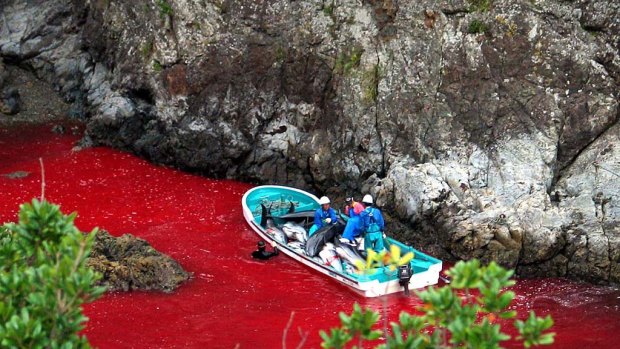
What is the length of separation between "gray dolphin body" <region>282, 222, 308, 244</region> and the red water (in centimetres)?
65

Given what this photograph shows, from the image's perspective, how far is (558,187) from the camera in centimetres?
1977

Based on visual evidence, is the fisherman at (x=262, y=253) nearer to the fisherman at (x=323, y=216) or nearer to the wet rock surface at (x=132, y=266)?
the fisherman at (x=323, y=216)

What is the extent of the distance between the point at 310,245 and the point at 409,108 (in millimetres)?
4746

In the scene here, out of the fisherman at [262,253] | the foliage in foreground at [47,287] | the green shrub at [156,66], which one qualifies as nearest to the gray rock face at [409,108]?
the green shrub at [156,66]

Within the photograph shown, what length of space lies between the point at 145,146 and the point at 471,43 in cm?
1029

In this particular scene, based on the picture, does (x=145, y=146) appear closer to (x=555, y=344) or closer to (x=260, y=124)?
(x=260, y=124)

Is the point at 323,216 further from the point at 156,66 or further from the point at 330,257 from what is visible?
the point at 156,66

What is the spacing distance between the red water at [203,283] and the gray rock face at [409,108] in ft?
3.19

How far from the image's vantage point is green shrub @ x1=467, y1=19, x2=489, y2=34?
69.3ft

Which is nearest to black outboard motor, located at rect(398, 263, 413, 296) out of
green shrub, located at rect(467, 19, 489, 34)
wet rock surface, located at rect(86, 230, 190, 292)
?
wet rock surface, located at rect(86, 230, 190, 292)

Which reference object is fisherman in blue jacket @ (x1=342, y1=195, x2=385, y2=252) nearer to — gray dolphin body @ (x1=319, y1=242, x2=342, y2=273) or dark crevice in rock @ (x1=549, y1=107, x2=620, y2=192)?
gray dolphin body @ (x1=319, y1=242, x2=342, y2=273)

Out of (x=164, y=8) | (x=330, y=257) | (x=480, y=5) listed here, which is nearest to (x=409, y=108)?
(x=480, y=5)

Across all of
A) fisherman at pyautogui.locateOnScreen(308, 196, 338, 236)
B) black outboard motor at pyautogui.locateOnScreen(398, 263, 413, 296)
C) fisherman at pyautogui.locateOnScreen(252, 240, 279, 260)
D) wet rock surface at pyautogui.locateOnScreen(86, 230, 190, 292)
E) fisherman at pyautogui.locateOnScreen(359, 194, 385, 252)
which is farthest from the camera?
fisherman at pyautogui.locateOnScreen(308, 196, 338, 236)

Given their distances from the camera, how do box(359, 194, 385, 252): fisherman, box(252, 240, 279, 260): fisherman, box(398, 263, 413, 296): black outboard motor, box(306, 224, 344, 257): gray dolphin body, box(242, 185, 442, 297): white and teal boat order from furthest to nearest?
1. box(252, 240, 279, 260): fisherman
2. box(306, 224, 344, 257): gray dolphin body
3. box(359, 194, 385, 252): fisherman
4. box(242, 185, 442, 297): white and teal boat
5. box(398, 263, 413, 296): black outboard motor
